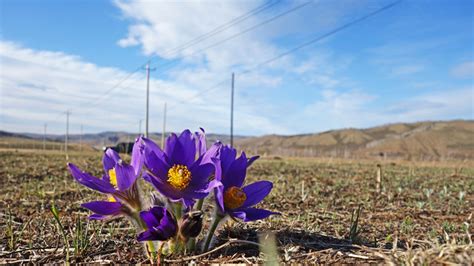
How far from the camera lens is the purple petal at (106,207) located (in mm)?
1993

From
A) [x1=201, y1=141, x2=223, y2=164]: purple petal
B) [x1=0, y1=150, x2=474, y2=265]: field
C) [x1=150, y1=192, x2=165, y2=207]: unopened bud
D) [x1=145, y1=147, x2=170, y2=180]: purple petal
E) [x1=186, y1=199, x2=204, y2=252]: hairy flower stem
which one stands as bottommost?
[x1=0, y1=150, x2=474, y2=265]: field

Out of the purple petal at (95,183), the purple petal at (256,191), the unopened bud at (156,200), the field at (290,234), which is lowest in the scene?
the field at (290,234)

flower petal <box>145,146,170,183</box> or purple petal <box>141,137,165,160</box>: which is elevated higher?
purple petal <box>141,137,165,160</box>

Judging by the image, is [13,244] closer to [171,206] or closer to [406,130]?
[171,206]

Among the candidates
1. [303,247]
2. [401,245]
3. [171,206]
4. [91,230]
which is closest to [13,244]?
[91,230]

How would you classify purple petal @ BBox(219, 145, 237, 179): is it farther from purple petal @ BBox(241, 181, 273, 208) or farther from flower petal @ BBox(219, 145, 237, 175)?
purple petal @ BBox(241, 181, 273, 208)

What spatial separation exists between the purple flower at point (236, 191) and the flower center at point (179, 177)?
0.16 m

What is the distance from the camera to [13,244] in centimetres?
254

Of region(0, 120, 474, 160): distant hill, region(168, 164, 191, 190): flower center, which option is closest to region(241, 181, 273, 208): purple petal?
region(168, 164, 191, 190): flower center

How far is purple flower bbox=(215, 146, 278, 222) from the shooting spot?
2041mm

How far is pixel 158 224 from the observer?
1958 millimetres

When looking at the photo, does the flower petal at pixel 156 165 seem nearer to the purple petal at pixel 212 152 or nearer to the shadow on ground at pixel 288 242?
the purple petal at pixel 212 152

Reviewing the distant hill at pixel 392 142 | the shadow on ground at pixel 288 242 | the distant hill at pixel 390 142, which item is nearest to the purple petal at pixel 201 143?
the shadow on ground at pixel 288 242

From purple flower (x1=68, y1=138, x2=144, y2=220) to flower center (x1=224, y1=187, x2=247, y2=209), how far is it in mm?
454
